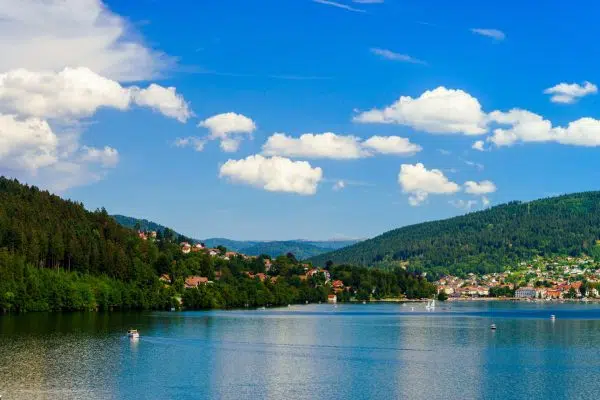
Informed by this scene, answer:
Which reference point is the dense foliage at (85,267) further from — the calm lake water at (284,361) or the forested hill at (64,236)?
the calm lake water at (284,361)

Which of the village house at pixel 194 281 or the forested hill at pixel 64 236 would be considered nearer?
the forested hill at pixel 64 236

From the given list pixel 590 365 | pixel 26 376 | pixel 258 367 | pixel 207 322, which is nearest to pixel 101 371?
pixel 26 376

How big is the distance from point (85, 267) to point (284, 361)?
274 ft

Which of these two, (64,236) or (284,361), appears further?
(64,236)

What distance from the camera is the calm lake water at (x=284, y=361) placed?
2223 inches

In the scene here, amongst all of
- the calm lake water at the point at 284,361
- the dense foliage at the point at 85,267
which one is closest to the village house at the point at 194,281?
the dense foliage at the point at 85,267

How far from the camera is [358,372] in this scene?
65625 millimetres

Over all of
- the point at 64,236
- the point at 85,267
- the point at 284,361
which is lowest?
the point at 284,361

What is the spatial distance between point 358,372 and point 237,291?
118384mm

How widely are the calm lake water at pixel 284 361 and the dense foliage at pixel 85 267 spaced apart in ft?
53.7

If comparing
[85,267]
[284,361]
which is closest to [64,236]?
[85,267]

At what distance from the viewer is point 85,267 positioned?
146750 millimetres

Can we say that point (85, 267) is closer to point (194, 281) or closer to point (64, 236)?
point (64, 236)

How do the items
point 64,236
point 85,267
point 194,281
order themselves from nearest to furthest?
point 64,236 < point 85,267 < point 194,281
